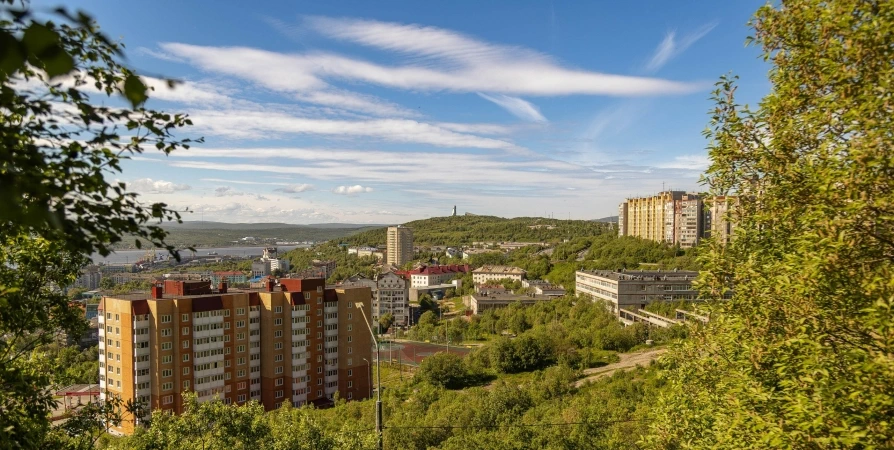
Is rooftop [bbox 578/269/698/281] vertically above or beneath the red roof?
above

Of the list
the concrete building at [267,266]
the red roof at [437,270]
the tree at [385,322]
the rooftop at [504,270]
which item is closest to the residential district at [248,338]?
the tree at [385,322]

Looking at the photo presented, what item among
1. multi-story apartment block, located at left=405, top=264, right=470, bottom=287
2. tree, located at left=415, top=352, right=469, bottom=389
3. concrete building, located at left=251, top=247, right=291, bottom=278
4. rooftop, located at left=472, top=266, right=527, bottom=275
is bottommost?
concrete building, located at left=251, top=247, right=291, bottom=278

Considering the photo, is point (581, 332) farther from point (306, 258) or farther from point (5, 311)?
point (306, 258)

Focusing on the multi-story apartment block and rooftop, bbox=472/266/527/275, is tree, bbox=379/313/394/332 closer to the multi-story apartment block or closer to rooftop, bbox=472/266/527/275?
rooftop, bbox=472/266/527/275

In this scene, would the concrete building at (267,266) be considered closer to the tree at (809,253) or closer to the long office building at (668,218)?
the long office building at (668,218)

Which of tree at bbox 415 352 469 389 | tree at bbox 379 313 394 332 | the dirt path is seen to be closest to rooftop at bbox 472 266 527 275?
tree at bbox 379 313 394 332

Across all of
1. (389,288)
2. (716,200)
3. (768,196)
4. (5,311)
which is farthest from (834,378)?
(389,288)

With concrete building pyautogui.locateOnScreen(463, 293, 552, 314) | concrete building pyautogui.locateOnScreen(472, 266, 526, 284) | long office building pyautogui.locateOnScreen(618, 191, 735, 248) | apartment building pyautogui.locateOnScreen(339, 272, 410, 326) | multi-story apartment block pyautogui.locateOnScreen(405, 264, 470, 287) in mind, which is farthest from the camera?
multi-story apartment block pyautogui.locateOnScreen(405, 264, 470, 287)
